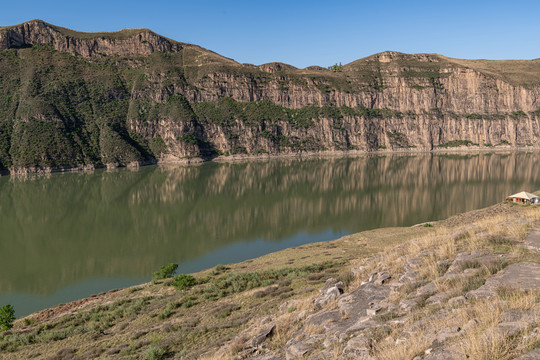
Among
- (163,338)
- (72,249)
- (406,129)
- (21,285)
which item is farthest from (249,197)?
(406,129)

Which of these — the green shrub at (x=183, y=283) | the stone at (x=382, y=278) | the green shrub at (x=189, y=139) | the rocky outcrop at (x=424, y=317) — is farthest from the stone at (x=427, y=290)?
the green shrub at (x=189, y=139)

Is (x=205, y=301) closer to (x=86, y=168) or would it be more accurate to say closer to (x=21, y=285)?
(x=21, y=285)

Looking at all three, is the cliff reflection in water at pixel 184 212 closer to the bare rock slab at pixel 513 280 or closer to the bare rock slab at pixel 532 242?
the bare rock slab at pixel 532 242

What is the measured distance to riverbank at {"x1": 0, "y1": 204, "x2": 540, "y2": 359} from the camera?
5238mm

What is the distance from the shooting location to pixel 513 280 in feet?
22.4

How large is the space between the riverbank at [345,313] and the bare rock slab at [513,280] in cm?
2

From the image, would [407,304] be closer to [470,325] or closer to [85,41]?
[470,325]

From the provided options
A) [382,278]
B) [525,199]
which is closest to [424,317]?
[382,278]

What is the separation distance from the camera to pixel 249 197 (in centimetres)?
5784

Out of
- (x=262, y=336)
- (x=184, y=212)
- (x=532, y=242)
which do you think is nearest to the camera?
(x=262, y=336)

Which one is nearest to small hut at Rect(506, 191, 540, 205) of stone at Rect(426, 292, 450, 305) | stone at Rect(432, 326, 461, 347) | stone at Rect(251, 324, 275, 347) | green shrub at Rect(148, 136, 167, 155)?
stone at Rect(426, 292, 450, 305)

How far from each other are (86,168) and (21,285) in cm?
9102

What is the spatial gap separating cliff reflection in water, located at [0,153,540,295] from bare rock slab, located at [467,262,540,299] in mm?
23964

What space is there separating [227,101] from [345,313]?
159 metres
